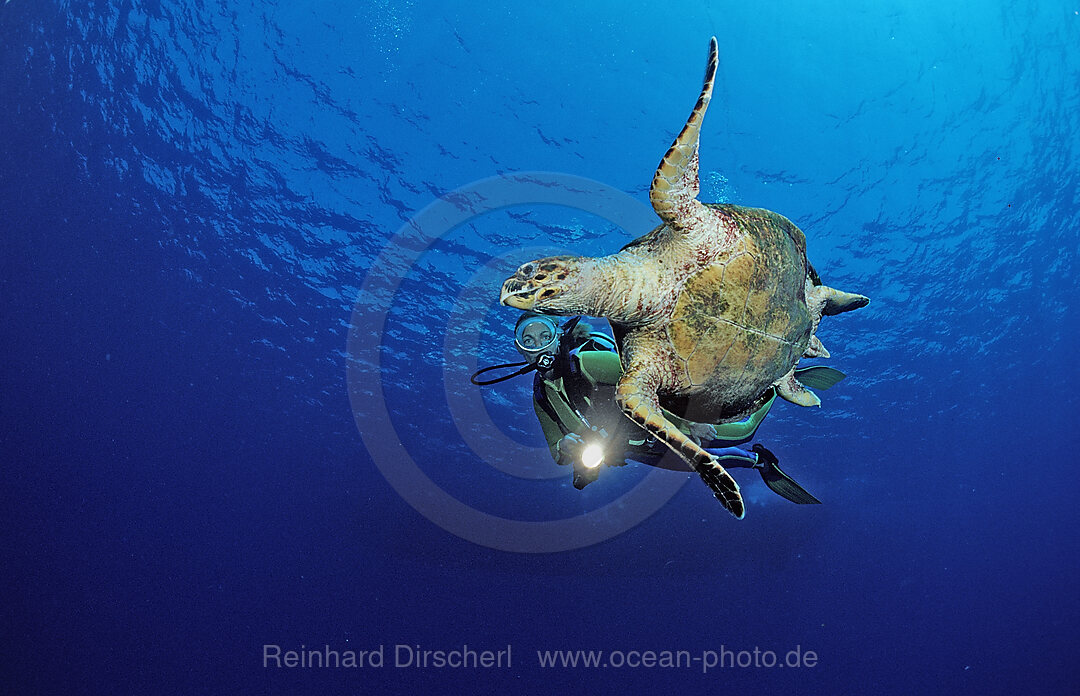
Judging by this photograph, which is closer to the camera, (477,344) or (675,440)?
(675,440)

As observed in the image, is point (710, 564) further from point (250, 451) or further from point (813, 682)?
point (250, 451)

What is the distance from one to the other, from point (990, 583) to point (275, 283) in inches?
1737

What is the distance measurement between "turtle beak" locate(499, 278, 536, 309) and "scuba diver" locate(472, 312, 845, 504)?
1439 mm

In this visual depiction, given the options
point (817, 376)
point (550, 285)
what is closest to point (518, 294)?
point (550, 285)

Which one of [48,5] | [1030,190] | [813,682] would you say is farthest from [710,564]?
[48,5]

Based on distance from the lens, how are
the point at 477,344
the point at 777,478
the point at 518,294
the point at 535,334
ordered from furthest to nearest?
the point at 477,344, the point at 777,478, the point at 535,334, the point at 518,294

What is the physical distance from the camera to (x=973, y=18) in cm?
965

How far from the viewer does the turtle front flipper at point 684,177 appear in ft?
8.46

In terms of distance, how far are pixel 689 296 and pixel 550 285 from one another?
0.89 metres

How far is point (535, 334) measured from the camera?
4.09 meters

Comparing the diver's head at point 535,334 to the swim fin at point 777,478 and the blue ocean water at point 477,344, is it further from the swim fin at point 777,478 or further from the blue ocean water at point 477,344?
the blue ocean water at point 477,344

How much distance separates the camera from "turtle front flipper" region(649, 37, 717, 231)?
102 inches

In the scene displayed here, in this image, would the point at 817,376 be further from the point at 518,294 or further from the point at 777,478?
the point at 518,294

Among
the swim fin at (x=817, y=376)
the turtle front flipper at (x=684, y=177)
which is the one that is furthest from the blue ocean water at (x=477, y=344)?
the turtle front flipper at (x=684, y=177)
